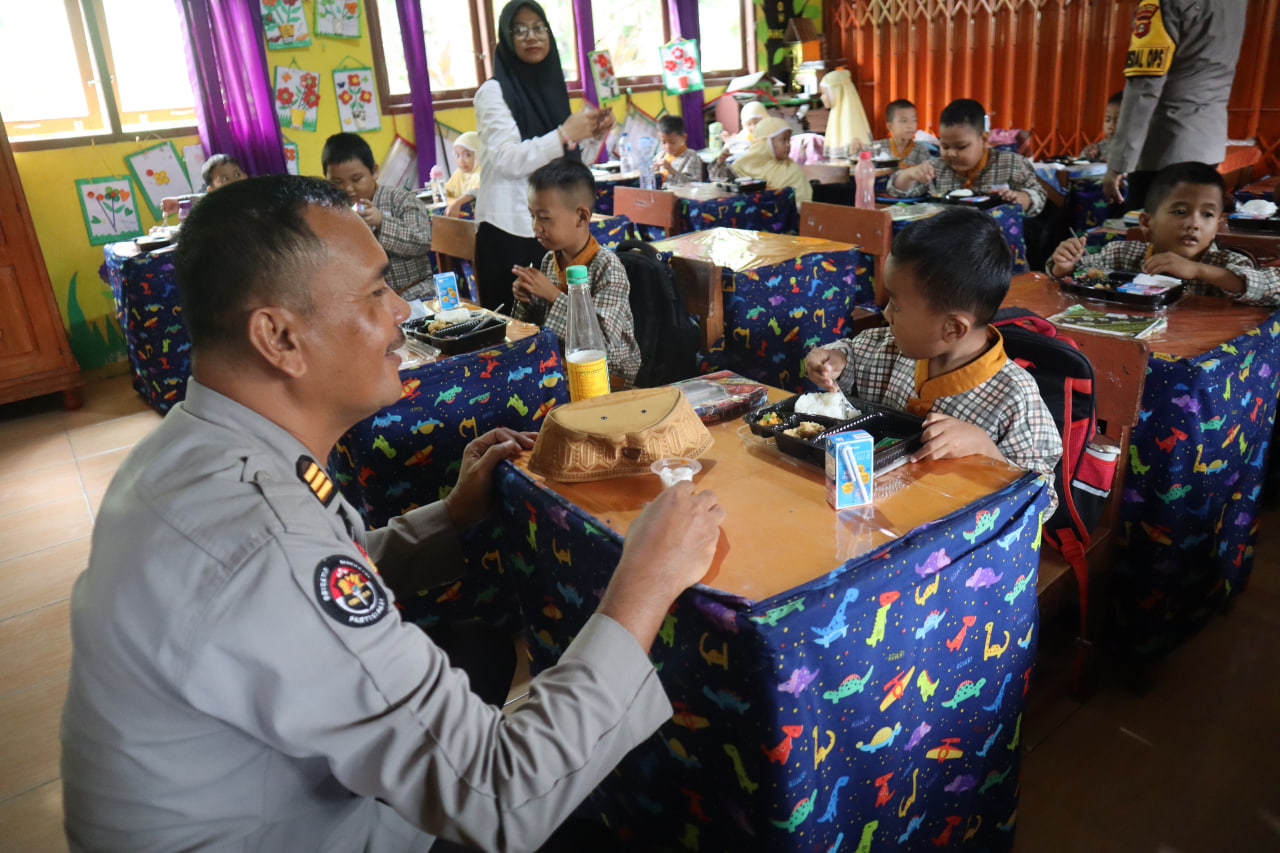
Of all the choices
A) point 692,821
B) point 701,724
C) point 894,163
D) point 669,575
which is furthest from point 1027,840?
point 894,163

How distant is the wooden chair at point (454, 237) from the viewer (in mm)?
3176

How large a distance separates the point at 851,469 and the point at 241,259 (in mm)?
779

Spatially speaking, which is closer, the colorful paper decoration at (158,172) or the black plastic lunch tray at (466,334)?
the black plastic lunch tray at (466,334)

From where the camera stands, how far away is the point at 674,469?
1.21 meters

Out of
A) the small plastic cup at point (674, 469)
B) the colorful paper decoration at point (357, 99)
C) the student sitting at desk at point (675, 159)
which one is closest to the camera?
the small plastic cup at point (674, 469)

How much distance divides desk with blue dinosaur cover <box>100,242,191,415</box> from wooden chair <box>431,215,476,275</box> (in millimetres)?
1525

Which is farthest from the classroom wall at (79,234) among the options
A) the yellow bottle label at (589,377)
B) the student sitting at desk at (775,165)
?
the yellow bottle label at (589,377)

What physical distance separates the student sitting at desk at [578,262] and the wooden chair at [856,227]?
3.70 ft

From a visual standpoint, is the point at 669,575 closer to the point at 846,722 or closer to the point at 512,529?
the point at 846,722

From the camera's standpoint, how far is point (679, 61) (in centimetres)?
704

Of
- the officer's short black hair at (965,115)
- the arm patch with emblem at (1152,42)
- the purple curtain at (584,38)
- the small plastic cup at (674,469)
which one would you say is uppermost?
the purple curtain at (584,38)

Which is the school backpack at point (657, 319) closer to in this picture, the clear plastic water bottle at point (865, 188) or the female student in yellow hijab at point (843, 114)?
the clear plastic water bottle at point (865, 188)

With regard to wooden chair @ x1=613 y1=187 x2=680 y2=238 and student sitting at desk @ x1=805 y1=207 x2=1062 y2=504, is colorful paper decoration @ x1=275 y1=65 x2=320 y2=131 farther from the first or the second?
student sitting at desk @ x1=805 y1=207 x2=1062 y2=504

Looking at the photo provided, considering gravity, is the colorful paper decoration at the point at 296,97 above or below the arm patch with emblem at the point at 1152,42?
above
